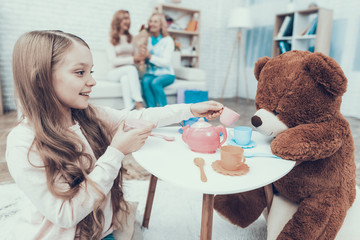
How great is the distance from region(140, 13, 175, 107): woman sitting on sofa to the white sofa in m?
0.12

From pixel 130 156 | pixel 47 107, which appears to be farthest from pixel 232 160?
pixel 130 156

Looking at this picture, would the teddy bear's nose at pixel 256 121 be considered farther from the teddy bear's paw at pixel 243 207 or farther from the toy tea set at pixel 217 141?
the teddy bear's paw at pixel 243 207

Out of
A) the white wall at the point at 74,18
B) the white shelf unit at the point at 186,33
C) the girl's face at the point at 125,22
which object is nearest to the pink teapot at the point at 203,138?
the girl's face at the point at 125,22

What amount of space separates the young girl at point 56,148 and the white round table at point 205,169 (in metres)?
0.08

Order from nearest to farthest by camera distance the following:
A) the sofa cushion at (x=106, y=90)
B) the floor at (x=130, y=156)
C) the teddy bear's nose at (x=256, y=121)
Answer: the teddy bear's nose at (x=256, y=121) → the floor at (x=130, y=156) → the sofa cushion at (x=106, y=90)

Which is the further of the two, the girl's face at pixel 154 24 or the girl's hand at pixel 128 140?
A: the girl's face at pixel 154 24

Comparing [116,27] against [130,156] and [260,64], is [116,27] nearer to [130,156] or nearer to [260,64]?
[130,156]

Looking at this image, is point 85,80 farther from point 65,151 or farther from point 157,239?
point 157,239

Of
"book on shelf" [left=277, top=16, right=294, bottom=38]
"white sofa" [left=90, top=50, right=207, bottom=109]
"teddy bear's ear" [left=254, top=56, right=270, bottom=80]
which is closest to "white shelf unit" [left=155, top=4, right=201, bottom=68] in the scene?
"white sofa" [left=90, top=50, right=207, bottom=109]

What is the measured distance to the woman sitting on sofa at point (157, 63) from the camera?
297 centimetres

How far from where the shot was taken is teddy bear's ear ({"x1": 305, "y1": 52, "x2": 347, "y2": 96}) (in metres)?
0.79

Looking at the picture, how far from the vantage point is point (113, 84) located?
2.85 m

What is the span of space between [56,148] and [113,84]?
2233 mm

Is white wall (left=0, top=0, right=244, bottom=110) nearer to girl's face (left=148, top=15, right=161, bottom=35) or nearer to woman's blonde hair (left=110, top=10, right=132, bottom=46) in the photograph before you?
woman's blonde hair (left=110, top=10, right=132, bottom=46)
